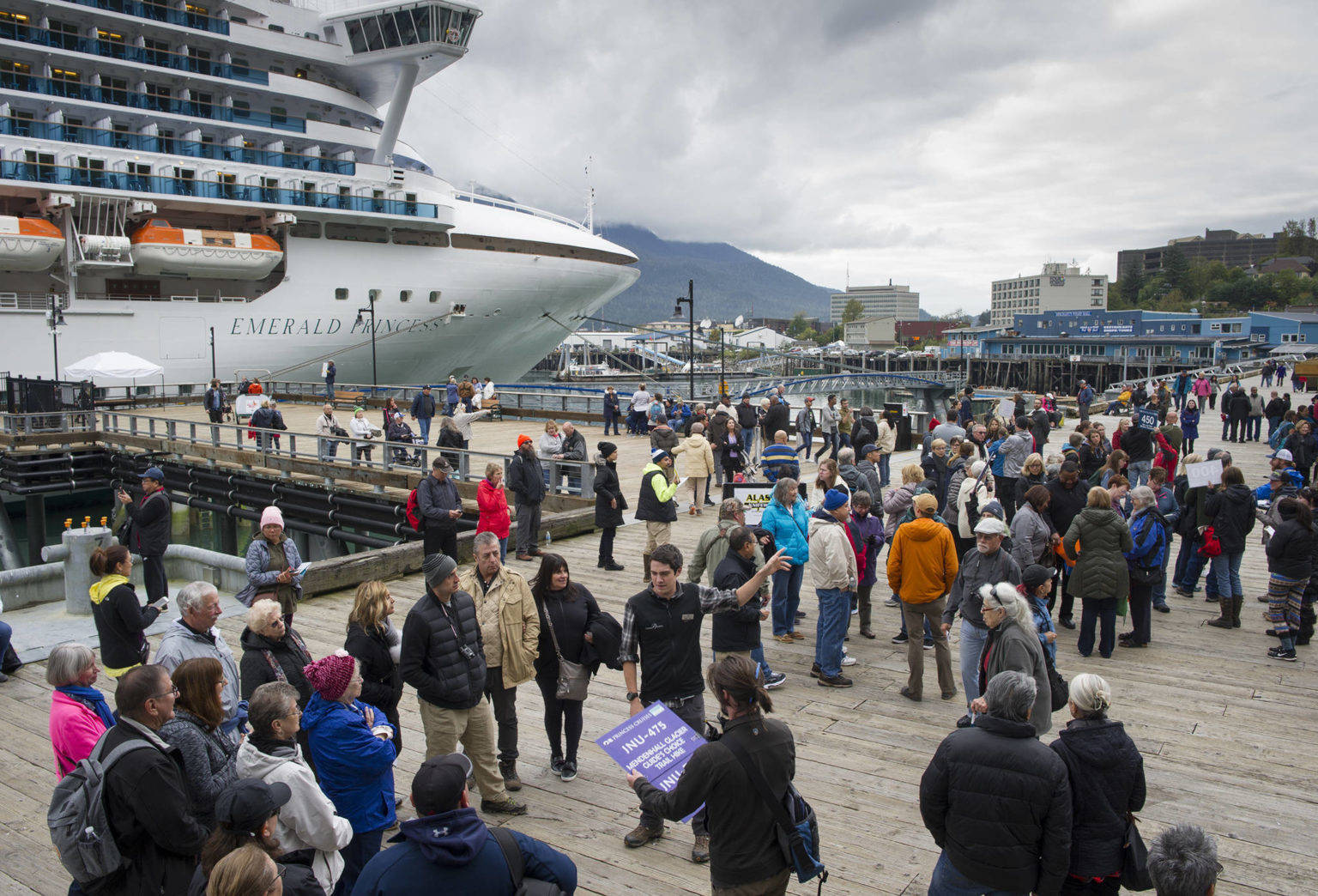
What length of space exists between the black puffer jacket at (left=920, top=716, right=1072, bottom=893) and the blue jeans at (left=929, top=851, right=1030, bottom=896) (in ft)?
0.16

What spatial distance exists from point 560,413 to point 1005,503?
1932 centimetres

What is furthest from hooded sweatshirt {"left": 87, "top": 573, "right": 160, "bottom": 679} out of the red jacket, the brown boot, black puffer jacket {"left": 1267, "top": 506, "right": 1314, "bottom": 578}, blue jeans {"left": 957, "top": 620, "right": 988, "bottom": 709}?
the brown boot

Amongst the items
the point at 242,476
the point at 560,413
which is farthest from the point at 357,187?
the point at 242,476

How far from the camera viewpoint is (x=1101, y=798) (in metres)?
3.71

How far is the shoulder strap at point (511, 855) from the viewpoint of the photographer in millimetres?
2809

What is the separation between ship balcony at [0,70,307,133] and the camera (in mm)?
34062

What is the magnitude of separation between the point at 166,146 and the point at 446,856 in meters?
42.6

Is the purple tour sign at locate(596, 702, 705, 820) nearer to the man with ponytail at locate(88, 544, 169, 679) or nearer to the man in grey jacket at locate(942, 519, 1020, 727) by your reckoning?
the man in grey jacket at locate(942, 519, 1020, 727)

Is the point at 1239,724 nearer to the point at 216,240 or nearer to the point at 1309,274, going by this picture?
the point at 216,240

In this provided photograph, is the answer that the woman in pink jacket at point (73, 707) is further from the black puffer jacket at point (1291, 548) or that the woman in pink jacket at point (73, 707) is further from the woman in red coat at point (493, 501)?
the black puffer jacket at point (1291, 548)

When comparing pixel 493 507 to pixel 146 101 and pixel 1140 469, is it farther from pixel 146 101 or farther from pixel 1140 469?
pixel 146 101

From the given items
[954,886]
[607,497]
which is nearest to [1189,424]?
[607,497]

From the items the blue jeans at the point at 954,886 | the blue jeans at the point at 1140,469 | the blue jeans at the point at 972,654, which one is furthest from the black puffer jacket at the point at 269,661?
the blue jeans at the point at 1140,469

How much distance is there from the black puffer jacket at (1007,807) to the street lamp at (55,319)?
34586 mm
